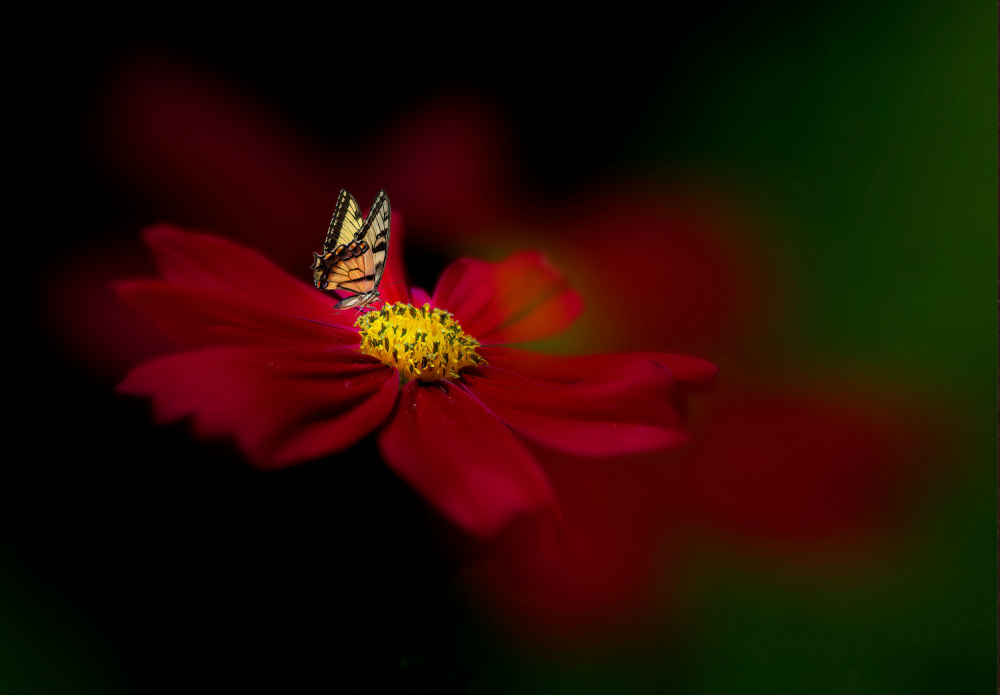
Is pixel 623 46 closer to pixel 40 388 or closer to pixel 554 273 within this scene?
pixel 554 273

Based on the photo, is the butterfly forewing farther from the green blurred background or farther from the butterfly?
the green blurred background

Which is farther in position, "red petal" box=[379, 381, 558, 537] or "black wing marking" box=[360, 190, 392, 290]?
"black wing marking" box=[360, 190, 392, 290]

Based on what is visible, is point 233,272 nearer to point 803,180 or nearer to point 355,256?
point 355,256

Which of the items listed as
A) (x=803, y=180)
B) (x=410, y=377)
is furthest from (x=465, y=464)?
(x=803, y=180)

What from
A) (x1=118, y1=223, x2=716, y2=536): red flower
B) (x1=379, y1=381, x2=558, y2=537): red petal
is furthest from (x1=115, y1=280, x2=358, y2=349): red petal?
(x1=379, y1=381, x2=558, y2=537): red petal

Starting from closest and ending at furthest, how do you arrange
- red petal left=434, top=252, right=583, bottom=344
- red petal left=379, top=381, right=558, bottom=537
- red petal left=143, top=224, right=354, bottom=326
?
red petal left=379, top=381, right=558, bottom=537, red petal left=143, top=224, right=354, bottom=326, red petal left=434, top=252, right=583, bottom=344
